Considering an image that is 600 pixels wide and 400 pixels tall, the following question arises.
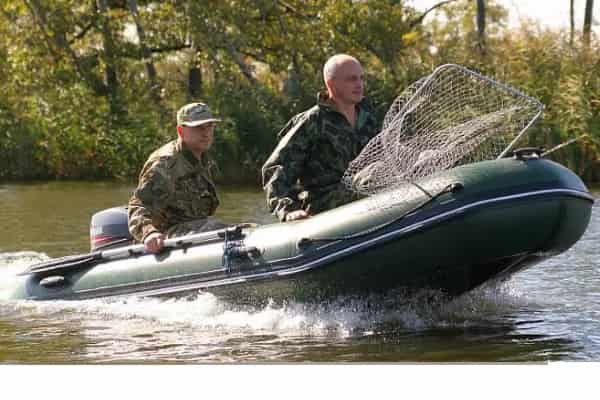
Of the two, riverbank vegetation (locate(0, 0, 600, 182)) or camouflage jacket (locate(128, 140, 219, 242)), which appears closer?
camouflage jacket (locate(128, 140, 219, 242))

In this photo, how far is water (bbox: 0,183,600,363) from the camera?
6340mm

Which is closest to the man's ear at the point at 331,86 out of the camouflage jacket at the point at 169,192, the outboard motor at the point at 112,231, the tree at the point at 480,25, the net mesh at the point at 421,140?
the net mesh at the point at 421,140

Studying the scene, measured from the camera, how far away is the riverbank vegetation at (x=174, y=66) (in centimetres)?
1731

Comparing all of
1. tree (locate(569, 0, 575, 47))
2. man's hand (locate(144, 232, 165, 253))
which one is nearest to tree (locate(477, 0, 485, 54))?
tree (locate(569, 0, 575, 47))

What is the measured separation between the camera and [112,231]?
789 centimetres

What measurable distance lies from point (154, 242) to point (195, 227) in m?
0.28

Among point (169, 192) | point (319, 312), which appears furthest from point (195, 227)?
point (319, 312)

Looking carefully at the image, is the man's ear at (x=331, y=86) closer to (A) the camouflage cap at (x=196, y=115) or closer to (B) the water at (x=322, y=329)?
(A) the camouflage cap at (x=196, y=115)

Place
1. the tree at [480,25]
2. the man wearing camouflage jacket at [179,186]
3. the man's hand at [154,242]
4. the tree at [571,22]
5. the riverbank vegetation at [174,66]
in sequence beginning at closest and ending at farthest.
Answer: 1. the man's hand at [154,242]
2. the man wearing camouflage jacket at [179,186]
3. the tree at [571,22]
4. the riverbank vegetation at [174,66]
5. the tree at [480,25]

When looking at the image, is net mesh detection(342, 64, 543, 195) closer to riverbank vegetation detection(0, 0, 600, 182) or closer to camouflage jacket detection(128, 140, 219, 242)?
camouflage jacket detection(128, 140, 219, 242)

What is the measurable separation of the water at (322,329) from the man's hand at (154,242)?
0.31m

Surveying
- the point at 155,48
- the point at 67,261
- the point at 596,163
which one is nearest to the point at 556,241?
the point at 67,261

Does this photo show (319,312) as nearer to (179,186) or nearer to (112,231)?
(179,186)

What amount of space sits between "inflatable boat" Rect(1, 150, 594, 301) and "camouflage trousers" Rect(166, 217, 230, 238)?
0.69ft
